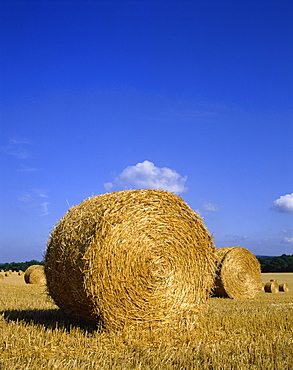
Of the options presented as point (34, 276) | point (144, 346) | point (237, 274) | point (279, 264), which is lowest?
point (144, 346)

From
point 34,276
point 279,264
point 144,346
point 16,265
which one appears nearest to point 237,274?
point 144,346

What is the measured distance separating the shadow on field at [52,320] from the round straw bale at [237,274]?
7.54m

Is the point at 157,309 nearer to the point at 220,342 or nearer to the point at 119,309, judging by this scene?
the point at 119,309

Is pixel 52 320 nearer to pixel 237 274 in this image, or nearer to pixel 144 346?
pixel 144 346

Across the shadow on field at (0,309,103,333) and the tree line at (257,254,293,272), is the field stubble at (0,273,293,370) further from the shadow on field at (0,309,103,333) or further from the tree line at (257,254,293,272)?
the tree line at (257,254,293,272)

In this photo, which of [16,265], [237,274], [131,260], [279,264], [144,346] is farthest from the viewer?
Result: [16,265]

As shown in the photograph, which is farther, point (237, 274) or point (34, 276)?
point (34, 276)

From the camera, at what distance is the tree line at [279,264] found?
133 ft

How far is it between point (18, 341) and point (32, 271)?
1482 cm

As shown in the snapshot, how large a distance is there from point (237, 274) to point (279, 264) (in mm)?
28918

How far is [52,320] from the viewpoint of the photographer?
6.83m

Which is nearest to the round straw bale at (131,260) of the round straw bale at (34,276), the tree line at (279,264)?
the round straw bale at (34,276)

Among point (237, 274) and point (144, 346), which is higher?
point (237, 274)

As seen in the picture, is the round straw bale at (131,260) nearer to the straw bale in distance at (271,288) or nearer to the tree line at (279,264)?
the straw bale in distance at (271,288)
